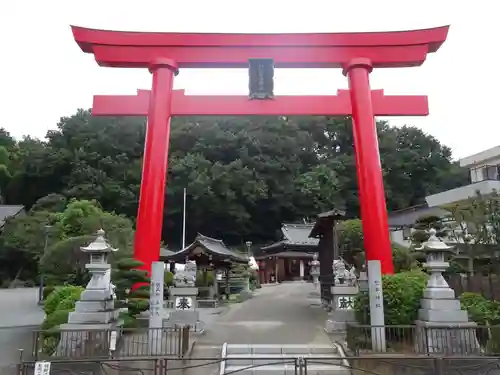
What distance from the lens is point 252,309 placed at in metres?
18.7

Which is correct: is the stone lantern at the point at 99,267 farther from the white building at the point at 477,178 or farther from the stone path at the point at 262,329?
the white building at the point at 477,178

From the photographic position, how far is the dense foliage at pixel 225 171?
44156mm

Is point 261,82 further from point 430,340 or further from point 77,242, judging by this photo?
point 430,340

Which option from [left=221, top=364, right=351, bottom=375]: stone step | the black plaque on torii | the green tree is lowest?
[left=221, top=364, right=351, bottom=375]: stone step

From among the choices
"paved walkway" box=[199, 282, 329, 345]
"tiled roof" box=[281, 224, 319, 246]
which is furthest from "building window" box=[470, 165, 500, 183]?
"paved walkway" box=[199, 282, 329, 345]

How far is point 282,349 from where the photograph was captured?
1002cm

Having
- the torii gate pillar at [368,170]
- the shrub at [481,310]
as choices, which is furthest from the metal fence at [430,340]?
the torii gate pillar at [368,170]

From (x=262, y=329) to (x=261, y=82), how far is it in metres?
7.47

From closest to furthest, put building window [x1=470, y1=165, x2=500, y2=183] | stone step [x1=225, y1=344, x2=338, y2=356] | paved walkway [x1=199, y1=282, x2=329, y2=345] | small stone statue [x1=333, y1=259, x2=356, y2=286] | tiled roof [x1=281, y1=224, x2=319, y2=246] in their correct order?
stone step [x1=225, y1=344, x2=338, y2=356], paved walkway [x1=199, y1=282, x2=329, y2=345], small stone statue [x1=333, y1=259, x2=356, y2=286], building window [x1=470, y1=165, x2=500, y2=183], tiled roof [x1=281, y1=224, x2=319, y2=246]

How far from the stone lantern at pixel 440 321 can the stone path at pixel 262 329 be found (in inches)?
99.1

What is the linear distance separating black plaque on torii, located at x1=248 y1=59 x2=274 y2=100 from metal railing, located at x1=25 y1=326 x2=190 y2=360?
759 cm

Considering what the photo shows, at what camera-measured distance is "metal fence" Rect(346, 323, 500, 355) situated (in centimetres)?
861

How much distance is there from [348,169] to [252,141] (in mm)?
10767

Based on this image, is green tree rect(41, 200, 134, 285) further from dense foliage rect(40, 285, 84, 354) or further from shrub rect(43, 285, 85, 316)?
dense foliage rect(40, 285, 84, 354)
